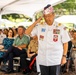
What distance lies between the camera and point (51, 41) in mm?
4258

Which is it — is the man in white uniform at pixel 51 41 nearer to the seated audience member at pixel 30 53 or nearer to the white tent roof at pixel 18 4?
the seated audience member at pixel 30 53

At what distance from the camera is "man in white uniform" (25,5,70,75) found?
4.24 metres

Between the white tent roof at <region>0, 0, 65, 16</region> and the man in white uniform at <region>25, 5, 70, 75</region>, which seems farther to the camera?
the white tent roof at <region>0, 0, 65, 16</region>

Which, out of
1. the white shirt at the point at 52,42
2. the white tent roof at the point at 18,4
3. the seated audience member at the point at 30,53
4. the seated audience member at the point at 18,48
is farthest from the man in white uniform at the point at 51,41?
the white tent roof at the point at 18,4

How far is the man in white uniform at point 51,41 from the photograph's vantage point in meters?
4.24

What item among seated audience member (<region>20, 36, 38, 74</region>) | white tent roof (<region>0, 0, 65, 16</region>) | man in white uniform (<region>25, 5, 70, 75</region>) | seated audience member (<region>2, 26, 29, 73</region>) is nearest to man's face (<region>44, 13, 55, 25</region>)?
man in white uniform (<region>25, 5, 70, 75</region>)

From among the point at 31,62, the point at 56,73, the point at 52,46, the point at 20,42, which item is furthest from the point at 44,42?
the point at 20,42

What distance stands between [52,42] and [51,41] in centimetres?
2

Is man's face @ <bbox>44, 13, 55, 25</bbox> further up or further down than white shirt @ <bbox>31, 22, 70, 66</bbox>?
further up

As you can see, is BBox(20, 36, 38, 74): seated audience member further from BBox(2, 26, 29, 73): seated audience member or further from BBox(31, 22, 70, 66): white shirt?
BBox(31, 22, 70, 66): white shirt

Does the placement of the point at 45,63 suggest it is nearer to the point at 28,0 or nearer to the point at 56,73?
the point at 56,73

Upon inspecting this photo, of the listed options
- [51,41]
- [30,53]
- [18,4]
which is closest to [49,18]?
[51,41]

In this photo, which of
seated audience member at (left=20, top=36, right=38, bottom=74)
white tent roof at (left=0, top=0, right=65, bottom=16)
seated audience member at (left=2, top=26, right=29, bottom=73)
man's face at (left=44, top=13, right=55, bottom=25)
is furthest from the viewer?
white tent roof at (left=0, top=0, right=65, bottom=16)

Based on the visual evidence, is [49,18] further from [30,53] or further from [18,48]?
[18,48]
